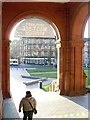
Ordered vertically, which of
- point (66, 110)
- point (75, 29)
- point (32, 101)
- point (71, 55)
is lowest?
point (66, 110)

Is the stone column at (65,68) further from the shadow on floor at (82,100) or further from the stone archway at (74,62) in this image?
the shadow on floor at (82,100)

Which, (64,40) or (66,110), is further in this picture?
(64,40)

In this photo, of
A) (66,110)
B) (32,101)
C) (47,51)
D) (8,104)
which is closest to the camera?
(32,101)

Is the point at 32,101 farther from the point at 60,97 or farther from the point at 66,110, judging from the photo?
the point at 60,97

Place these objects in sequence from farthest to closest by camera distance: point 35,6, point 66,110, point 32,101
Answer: point 35,6
point 66,110
point 32,101

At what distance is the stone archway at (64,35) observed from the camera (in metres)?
16.8

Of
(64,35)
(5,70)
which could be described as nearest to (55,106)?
(5,70)

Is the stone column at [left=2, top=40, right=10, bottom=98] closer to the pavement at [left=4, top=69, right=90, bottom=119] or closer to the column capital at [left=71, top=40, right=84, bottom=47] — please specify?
the pavement at [left=4, top=69, right=90, bottom=119]

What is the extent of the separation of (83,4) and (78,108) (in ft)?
17.9

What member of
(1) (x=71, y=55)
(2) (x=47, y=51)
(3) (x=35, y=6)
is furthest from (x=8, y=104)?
(2) (x=47, y=51)

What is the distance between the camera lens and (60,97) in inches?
663

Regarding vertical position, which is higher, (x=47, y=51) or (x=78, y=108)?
(x=47, y=51)

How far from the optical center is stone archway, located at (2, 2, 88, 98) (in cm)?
1684

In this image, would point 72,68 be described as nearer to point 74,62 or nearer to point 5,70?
point 74,62
